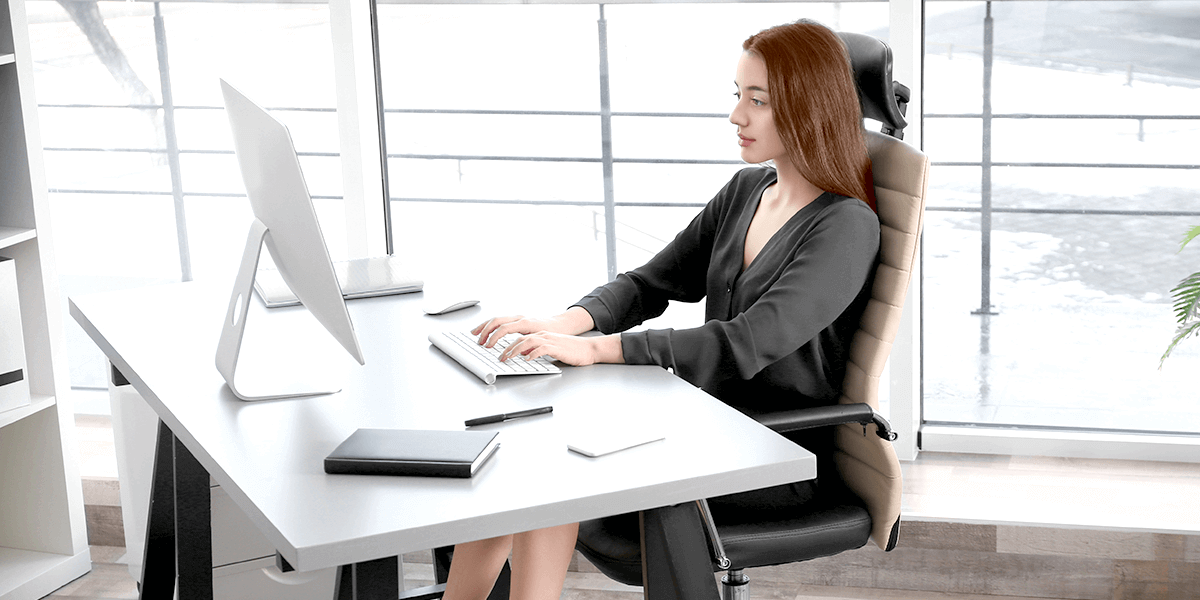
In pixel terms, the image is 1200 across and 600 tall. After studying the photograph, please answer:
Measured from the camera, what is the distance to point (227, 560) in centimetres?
254

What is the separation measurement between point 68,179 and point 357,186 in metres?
0.99

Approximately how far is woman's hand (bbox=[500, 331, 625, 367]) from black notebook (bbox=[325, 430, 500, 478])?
1.04 ft

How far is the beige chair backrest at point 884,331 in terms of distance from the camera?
5.88 ft

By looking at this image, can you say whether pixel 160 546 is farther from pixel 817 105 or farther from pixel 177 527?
pixel 817 105

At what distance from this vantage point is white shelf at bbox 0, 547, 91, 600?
9.14ft

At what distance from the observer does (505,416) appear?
153 centimetres

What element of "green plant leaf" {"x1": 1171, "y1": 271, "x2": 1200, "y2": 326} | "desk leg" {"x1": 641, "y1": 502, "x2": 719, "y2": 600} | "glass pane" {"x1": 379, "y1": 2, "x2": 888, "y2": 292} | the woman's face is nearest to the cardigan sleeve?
the woman's face

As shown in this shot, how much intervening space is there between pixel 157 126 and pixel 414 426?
220 cm

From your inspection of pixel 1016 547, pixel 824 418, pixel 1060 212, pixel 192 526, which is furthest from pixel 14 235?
pixel 1060 212

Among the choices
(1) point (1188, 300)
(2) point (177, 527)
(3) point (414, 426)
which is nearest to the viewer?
(3) point (414, 426)

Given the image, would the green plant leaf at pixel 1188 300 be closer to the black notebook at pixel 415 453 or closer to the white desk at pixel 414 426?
the white desk at pixel 414 426

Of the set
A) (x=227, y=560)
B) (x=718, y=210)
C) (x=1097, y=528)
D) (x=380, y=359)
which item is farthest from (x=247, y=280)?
(x=1097, y=528)

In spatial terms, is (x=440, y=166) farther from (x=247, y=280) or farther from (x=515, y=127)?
(x=247, y=280)

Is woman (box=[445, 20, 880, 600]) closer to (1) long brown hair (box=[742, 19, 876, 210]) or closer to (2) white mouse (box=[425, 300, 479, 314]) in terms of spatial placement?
(1) long brown hair (box=[742, 19, 876, 210])
